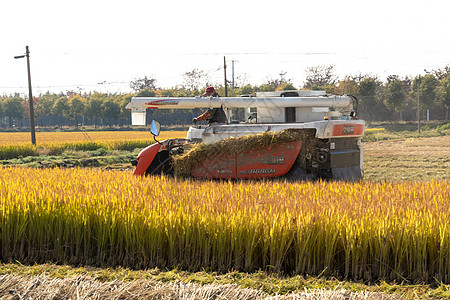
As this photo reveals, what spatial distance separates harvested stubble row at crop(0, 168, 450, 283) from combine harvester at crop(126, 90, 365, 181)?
1.47m

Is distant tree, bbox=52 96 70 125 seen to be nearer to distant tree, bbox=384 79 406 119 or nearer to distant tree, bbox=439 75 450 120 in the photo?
distant tree, bbox=384 79 406 119

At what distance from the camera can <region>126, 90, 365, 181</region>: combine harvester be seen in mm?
8281

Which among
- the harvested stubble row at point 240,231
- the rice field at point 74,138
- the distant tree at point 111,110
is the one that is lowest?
the rice field at point 74,138

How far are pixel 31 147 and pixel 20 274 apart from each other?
2444 centimetres

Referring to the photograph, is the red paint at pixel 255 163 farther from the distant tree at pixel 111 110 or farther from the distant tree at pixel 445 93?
the distant tree at pixel 111 110

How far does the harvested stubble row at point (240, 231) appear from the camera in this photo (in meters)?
4.83

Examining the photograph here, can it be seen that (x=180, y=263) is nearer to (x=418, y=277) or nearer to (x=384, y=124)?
(x=418, y=277)

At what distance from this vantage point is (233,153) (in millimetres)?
8367

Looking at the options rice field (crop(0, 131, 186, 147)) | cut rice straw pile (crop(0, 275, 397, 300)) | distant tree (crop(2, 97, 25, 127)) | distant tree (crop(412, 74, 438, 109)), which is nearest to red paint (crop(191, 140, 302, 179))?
cut rice straw pile (crop(0, 275, 397, 300))

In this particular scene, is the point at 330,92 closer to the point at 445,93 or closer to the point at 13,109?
the point at 445,93

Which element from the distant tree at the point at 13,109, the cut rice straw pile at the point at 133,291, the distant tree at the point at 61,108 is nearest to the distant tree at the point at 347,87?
the distant tree at the point at 61,108

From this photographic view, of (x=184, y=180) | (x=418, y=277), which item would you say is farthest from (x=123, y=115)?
(x=418, y=277)

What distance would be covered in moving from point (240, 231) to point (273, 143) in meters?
3.31

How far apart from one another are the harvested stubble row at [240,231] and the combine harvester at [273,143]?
1465 millimetres
